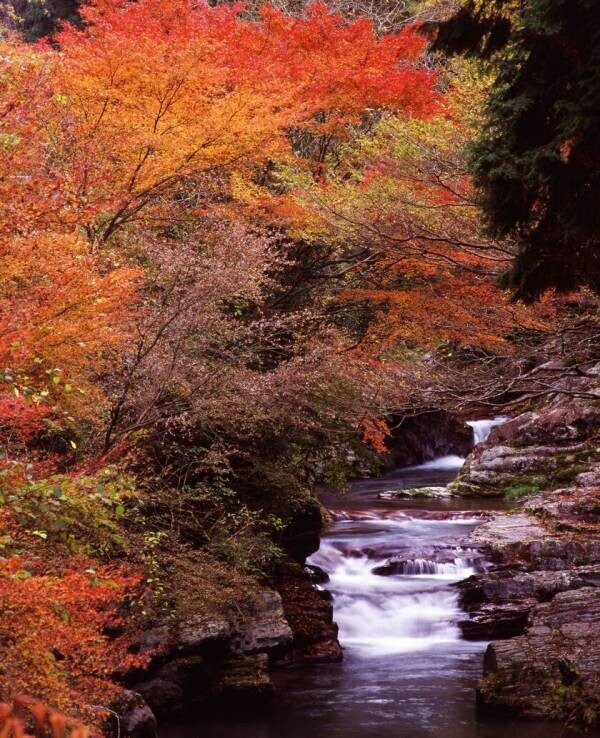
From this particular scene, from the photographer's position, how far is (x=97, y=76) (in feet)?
47.1

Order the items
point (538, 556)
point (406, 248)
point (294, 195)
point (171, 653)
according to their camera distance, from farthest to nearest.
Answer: point (294, 195) → point (538, 556) → point (406, 248) → point (171, 653)

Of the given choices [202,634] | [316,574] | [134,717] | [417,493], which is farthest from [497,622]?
[417,493]

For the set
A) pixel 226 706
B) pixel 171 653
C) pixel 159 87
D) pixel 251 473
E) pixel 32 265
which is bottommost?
pixel 226 706

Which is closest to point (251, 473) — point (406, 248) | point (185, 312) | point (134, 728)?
point (185, 312)

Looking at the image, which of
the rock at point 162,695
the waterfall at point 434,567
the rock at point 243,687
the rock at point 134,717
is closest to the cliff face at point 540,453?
the waterfall at point 434,567

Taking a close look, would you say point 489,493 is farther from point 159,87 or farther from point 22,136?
point 22,136

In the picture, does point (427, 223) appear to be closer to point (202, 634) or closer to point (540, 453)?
point (202, 634)

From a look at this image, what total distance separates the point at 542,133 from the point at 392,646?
Answer: 9.38 metres

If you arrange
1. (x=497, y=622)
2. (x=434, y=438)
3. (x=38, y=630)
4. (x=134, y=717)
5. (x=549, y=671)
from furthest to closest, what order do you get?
(x=434, y=438)
(x=497, y=622)
(x=549, y=671)
(x=134, y=717)
(x=38, y=630)

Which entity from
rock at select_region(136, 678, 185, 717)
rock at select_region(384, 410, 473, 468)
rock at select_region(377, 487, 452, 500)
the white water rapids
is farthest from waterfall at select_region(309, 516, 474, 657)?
rock at select_region(384, 410, 473, 468)

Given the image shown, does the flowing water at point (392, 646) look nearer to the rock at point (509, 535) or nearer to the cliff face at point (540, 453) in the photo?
the rock at point (509, 535)

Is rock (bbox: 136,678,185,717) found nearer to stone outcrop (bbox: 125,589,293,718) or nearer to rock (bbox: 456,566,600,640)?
stone outcrop (bbox: 125,589,293,718)

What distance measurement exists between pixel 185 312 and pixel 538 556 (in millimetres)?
7699

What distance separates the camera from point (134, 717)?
9008mm
